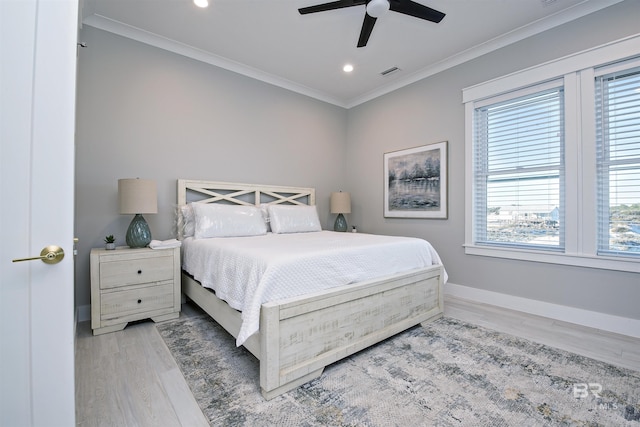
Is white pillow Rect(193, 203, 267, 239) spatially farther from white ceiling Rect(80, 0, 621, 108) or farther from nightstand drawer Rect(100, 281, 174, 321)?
white ceiling Rect(80, 0, 621, 108)

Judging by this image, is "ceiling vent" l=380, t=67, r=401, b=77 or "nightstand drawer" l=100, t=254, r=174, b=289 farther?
"ceiling vent" l=380, t=67, r=401, b=77

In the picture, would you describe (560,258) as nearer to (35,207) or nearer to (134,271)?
(35,207)

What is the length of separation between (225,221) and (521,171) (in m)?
3.15

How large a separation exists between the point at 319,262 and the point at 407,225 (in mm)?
2403

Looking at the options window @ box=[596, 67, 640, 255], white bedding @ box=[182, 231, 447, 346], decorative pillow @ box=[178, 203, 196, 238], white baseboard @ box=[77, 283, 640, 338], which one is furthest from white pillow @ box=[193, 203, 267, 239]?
window @ box=[596, 67, 640, 255]

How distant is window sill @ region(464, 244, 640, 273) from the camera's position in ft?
7.70

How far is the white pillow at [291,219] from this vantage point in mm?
3464

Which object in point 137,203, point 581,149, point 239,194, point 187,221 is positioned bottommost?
point 187,221

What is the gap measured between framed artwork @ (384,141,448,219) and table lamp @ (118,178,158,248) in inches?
117

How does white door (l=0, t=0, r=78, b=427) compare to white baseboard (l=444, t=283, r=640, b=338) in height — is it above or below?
above

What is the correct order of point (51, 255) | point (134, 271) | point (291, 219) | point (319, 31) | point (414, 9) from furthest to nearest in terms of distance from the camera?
1. point (291, 219)
2. point (319, 31)
3. point (134, 271)
4. point (414, 9)
5. point (51, 255)

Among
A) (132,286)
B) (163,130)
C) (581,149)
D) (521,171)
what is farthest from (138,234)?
(581,149)

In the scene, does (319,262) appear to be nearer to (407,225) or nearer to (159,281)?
(159,281)

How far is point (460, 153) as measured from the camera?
3.38 m
